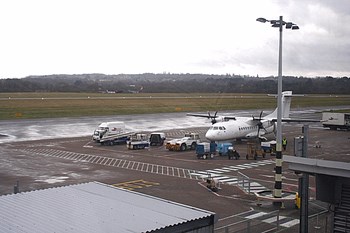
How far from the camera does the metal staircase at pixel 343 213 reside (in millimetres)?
17359

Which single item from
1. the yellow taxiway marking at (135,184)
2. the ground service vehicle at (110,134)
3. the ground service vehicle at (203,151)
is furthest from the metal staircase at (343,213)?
the ground service vehicle at (110,134)

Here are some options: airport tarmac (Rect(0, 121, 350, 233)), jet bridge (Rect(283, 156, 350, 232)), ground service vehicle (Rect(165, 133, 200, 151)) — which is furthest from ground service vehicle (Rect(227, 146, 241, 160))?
jet bridge (Rect(283, 156, 350, 232))

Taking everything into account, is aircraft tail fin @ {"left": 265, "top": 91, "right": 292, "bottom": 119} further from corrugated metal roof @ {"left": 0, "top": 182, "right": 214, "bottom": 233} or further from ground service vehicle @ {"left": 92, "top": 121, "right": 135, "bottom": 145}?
corrugated metal roof @ {"left": 0, "top": 182, "right": 214, "bottom": 233}

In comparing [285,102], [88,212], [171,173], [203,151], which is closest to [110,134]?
[203,151]

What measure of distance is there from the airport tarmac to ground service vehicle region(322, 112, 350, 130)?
18.2 meters

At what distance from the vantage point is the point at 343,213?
58.0 ft

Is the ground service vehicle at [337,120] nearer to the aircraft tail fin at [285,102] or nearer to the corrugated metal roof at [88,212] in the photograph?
the aircraft tail fin at [285,102]

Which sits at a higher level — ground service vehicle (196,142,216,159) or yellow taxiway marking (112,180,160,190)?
ground service vehicle (196,142,216,159)

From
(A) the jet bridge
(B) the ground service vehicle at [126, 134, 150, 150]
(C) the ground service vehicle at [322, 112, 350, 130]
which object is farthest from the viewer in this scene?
(C) the ground service vehicle at [322, 112, 350, 130]

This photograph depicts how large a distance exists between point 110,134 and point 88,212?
44.5 metres

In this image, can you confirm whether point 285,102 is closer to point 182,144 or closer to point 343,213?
point 182,144

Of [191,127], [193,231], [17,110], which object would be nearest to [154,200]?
[193,231]

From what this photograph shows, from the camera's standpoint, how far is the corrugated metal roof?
13.5 meters

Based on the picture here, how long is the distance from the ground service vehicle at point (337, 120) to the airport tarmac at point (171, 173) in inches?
715
